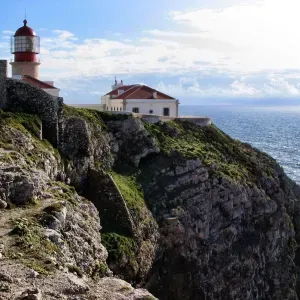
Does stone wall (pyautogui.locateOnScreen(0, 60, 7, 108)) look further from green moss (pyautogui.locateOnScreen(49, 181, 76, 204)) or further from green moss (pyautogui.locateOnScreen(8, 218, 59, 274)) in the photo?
green moss (pyautogui.locateOnScreen(8, 218, 59, 274))

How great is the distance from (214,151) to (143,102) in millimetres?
9997

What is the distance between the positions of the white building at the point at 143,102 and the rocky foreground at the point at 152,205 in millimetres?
5248

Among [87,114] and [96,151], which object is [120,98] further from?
[96,151]

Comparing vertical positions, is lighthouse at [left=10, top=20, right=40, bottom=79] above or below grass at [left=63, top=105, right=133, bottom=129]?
above

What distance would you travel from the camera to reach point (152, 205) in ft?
123

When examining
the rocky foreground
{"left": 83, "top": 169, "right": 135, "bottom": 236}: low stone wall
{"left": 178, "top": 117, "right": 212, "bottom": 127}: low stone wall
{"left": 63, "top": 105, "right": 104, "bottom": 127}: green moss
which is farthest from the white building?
{"left": 83, "top": 169, "right": 135, "bottom": 236}: low stone wall

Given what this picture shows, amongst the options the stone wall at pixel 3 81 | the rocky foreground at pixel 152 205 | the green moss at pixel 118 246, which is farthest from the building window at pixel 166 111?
the green moss at pixel 118 246

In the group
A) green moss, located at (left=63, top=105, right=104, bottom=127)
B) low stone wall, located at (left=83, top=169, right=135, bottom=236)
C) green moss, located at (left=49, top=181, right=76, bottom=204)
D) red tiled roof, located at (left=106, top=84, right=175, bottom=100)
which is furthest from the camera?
red tiled roof, located at (left=106, top=84, right=175, bottom=100)

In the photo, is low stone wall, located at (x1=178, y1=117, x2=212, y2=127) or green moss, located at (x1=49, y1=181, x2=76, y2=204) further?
low stone wall, located at (x1=178, y1=117, x2=212, y2=127)

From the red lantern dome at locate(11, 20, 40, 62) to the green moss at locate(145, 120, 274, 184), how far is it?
1177 centimetres

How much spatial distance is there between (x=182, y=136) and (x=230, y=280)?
508 inches

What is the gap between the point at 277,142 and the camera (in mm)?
110750

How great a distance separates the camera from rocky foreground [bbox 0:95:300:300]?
73.7ft

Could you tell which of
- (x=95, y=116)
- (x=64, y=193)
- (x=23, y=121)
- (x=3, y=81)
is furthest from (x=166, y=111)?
(x=64, y=193)
